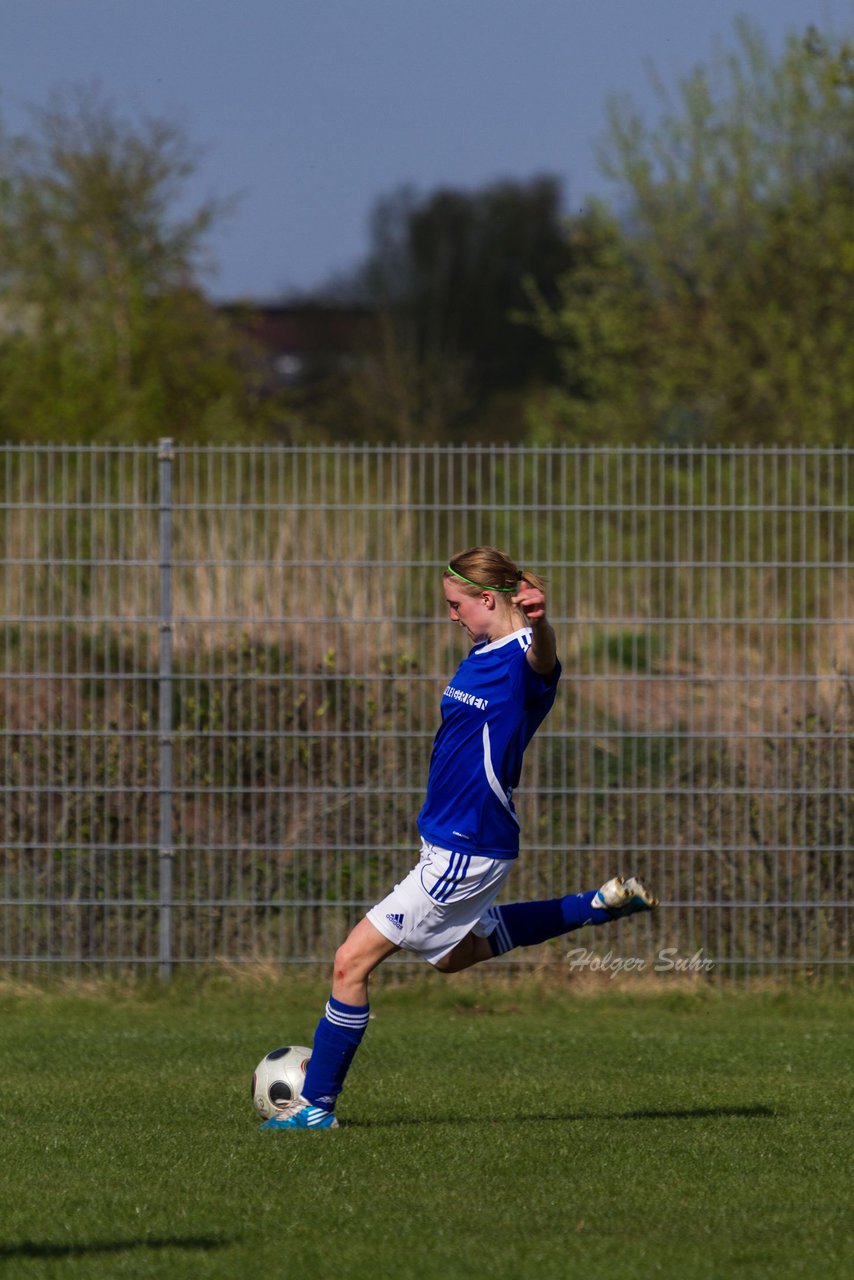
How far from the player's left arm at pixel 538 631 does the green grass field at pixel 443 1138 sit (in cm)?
160

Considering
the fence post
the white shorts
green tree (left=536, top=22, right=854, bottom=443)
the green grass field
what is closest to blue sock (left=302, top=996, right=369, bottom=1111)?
the green grass field

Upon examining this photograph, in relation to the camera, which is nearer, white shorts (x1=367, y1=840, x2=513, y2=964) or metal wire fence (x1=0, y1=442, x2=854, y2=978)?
white shorts (x1=367, y1=840, x2=513, y2=964)

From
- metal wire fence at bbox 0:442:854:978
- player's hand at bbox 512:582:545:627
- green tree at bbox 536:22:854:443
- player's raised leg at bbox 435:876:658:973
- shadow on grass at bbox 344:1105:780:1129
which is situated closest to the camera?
player's hand at bbox 512:582:545:627

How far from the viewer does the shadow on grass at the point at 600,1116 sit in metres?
6.96

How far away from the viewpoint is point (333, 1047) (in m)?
6.66

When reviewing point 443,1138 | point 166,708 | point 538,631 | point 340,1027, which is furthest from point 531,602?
point 166,708

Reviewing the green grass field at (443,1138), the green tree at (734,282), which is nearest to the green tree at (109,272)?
the green tree at (734,282)

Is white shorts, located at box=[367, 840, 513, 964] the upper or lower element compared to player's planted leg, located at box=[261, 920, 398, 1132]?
upper

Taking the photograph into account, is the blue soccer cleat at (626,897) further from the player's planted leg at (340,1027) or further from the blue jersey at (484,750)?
the player's planted leg at (340,1027)

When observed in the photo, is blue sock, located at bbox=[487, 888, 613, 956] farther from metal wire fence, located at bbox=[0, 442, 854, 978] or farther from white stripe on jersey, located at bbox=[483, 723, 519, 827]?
metal wire fence, located at bbox=[0, 442, 854, 978]

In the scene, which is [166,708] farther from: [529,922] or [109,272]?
[109,272]

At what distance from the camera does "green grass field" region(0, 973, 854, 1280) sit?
16.4 ft

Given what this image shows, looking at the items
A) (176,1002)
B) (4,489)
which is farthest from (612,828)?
(4,489)

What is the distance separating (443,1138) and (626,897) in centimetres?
103
